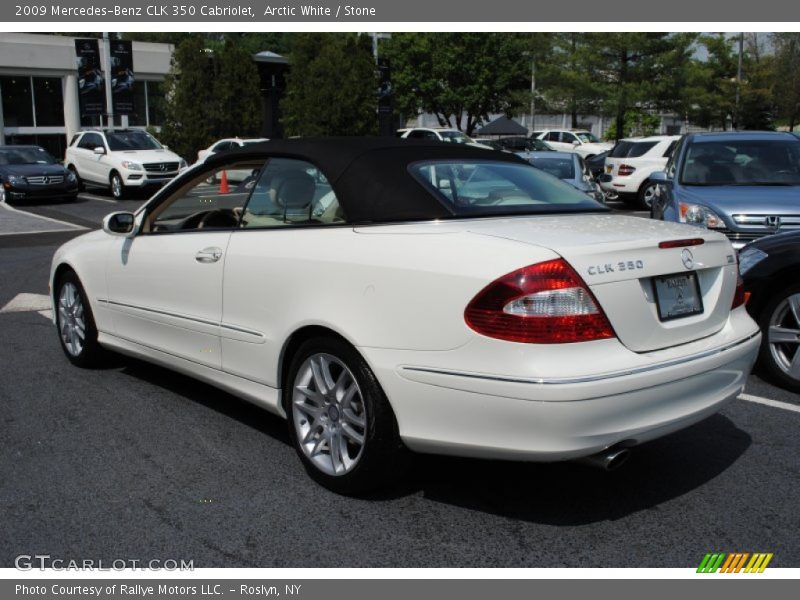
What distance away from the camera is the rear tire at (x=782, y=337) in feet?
17.9

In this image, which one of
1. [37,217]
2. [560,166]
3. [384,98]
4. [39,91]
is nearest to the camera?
[560,166]

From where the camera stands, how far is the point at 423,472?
13.6 ft

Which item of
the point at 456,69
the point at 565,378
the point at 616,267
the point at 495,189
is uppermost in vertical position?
the point at 456,69

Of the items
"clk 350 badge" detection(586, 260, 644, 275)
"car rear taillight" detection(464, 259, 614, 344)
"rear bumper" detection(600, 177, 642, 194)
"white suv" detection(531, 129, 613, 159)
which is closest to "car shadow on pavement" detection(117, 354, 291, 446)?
"car rear taillight" detection(464, 259, 614, 344)

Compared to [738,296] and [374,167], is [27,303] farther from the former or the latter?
[738,296]

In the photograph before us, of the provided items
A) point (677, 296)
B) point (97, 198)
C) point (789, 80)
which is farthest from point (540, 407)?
point (789, 80)

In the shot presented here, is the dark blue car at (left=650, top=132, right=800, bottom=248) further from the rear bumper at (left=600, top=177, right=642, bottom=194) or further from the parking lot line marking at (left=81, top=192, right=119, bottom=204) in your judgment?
the parking lot line marking at (left=81, top=192, right=119, bottom=204)

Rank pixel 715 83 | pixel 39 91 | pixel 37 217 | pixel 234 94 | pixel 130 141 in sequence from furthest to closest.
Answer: pixel 715 83 → pixel 39 91 → pixel 234 94 → pixel 130 141 → pixel 37 217

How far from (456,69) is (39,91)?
23265 mm

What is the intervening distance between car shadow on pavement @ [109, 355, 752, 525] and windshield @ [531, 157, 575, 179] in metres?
11.0

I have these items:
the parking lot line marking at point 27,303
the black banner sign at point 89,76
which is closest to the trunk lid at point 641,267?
Result: the parking lot line marking at point 27,303

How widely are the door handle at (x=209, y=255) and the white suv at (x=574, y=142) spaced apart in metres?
29.3

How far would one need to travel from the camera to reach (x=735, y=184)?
8.78 m

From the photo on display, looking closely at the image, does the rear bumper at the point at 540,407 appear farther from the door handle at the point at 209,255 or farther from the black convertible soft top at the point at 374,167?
the door handle at the point at 209,255
